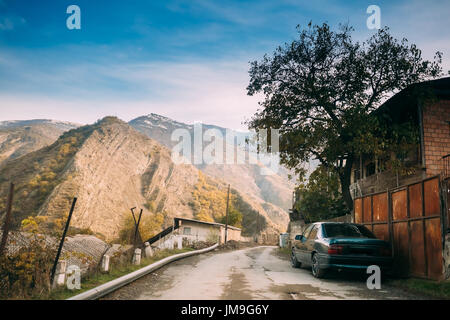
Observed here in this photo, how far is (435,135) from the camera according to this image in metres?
14.5

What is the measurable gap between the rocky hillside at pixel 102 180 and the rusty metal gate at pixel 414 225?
1926 inches

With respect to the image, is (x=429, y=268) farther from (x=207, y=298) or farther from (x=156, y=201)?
(x=156, y=201)

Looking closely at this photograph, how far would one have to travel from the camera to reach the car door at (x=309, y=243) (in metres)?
10.0

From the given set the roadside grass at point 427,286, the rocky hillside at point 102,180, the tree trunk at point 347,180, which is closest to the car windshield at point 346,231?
the roadside grass at point 427,286

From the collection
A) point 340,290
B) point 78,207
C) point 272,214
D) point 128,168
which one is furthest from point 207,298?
point 272,214

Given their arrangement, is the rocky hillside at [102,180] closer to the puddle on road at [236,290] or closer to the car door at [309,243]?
the car door at [309,243]

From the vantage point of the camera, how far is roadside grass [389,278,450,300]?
6773 mm

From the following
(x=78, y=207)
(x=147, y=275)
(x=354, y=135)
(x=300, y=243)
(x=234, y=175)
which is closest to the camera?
(x=147, y=275)

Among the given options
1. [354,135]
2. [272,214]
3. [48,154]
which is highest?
[48,154]

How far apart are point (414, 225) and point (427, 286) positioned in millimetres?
1864

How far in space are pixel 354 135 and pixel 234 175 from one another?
15926 centimetres

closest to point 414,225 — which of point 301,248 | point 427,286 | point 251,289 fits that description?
point 427,286

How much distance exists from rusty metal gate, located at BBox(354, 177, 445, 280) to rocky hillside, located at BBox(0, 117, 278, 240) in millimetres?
48922

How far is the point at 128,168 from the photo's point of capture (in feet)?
277
